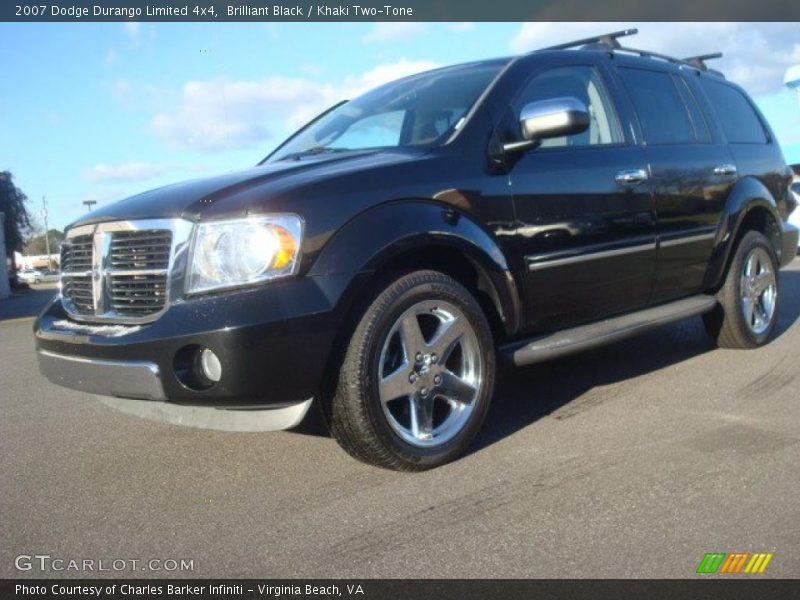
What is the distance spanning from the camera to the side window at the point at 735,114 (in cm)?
576

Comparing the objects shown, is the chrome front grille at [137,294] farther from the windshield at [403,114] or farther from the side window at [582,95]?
the side window at [582,95]

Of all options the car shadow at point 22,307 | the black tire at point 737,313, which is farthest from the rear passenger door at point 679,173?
the car shadow at point 22,307

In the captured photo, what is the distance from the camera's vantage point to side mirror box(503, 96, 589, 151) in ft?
12.3

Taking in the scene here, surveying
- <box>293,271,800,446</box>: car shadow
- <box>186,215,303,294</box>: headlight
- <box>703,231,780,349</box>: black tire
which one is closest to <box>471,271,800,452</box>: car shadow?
<box>293,271,800,446</box>: car shadow

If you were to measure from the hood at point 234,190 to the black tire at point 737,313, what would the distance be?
2.90 m

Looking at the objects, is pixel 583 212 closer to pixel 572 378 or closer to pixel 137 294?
pixel 572 378

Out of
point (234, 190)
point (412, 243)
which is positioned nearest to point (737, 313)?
point (412, 243)

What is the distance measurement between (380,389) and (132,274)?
3.71ft

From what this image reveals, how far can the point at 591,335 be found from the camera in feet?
13.5

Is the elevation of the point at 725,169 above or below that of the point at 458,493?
above

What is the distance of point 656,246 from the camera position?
15.3ft

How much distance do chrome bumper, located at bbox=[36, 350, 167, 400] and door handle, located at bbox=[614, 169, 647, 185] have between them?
2753 millimetres

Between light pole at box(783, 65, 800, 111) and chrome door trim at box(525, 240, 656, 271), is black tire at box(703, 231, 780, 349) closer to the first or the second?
chrome door trim at box(525, 240, 656, 271)

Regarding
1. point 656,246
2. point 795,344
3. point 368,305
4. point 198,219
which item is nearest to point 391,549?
point 368,305
